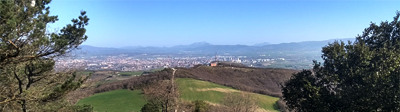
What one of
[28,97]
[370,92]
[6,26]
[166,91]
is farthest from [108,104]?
[370,92]

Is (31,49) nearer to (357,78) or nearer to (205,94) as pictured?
(357,78)

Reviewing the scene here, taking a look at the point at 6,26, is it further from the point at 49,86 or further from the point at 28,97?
the point at 49,86

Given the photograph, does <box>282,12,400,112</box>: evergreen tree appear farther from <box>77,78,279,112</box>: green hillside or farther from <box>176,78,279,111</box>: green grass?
<box>176,78,279,111</box>: green grass

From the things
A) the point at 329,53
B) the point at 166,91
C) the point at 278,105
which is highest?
the point at 329,53

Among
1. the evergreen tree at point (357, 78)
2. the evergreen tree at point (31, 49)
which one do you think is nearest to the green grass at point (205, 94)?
the evergreen tree at point (357, 78)

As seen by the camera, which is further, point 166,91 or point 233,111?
point 233,111

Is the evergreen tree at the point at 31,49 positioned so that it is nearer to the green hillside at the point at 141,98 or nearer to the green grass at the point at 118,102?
the green grass at the point at 118,102

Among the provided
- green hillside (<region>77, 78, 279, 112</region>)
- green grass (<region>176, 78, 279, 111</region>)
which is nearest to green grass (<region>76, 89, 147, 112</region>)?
green hillside (<region>77, 78, 279, 112</region>)
